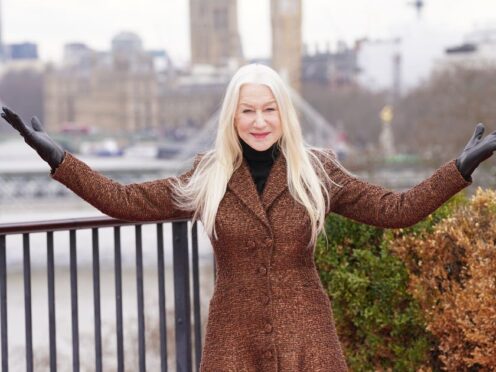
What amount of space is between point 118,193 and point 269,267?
1.78 ft

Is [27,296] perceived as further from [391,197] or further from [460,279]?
[460,279]

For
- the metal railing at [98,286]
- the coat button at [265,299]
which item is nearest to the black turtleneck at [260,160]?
the coat button at [265,299]

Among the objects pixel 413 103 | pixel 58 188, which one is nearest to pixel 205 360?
pixel 58 188

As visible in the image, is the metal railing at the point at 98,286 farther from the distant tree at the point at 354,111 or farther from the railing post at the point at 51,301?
the distant tree at the point at 354,111

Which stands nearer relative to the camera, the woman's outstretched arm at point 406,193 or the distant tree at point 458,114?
the woman's outstretched arm at point 406,193

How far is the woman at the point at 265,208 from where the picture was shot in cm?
285

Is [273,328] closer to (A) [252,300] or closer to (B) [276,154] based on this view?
(A) [252,300]

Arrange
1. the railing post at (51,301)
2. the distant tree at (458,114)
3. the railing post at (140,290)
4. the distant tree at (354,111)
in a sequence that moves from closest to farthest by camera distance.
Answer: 1. the railing post at (51,301)
2. the railing post at (140,290)
3. the distant tree at (458,114)
4. the distant tree at (354,111)

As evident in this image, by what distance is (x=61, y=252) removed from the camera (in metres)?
31.6

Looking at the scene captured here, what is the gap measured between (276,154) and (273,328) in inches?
21.7

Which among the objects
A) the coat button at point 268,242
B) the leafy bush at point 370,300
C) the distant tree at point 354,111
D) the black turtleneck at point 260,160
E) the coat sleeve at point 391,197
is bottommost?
the distant tree at point 354,111

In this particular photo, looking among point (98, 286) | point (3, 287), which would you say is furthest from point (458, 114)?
point (3, 287)

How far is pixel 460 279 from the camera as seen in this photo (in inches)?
165

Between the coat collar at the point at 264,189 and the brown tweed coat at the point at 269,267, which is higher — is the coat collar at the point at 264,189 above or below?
above
